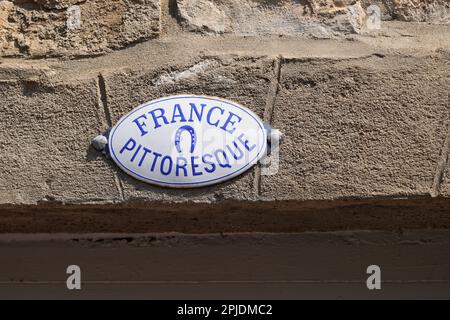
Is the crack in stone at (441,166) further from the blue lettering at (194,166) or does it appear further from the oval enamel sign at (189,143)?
the blue lettering at (194,166)

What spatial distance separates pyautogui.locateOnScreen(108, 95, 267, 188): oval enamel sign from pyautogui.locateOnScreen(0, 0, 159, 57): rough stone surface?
20 cm

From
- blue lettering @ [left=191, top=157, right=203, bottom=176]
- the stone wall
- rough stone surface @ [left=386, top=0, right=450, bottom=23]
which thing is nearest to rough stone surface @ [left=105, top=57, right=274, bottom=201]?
the stone wall

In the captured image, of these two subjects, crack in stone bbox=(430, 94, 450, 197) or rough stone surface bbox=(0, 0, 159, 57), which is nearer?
crack in stone bbox=(430, 94, 450, 197)

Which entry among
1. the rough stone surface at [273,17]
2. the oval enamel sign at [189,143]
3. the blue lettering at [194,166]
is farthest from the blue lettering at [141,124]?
the rough stone surface at [273,17]

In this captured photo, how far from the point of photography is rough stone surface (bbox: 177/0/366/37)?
177 centimetres

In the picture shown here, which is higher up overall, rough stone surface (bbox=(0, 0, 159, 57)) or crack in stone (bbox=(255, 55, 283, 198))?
rough stone surface (bbox=(0, 0, 159, 57))

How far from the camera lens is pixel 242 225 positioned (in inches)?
72.9

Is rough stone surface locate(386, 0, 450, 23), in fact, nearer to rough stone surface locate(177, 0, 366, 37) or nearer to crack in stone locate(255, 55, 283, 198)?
rough stone surface locate(177, 0, 366, 37)

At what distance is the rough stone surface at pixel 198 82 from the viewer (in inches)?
67.7

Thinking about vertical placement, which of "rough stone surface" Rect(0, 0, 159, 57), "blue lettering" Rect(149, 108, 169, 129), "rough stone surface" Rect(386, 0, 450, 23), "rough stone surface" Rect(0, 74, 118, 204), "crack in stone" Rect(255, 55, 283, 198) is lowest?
"rough stone surface" Rect(0, 74, 118, 204)

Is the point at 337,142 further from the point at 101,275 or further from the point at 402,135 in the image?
the point at 101,275

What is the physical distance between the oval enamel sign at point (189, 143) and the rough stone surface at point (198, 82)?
0.03 m

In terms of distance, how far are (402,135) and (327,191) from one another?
0.20 m
